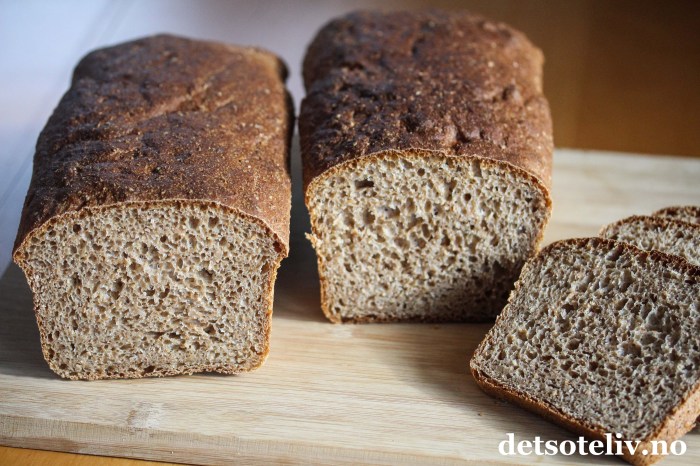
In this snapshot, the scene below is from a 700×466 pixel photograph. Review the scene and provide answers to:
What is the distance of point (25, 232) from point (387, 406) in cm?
142

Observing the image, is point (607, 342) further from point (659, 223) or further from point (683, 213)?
point (683, 213)

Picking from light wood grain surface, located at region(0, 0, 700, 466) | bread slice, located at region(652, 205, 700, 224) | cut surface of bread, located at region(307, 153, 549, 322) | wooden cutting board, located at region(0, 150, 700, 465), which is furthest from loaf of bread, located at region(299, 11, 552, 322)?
bread slice, located at region(652, 205, 700, 224)

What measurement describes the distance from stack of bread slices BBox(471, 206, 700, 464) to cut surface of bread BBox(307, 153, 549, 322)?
0.22m

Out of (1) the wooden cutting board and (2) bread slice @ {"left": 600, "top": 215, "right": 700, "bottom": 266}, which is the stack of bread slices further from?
(1) the wooden cutting board

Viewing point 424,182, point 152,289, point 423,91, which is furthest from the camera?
point 423,91

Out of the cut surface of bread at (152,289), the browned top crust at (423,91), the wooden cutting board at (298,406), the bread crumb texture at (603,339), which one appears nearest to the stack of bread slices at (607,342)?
the bread crumb texture at (603,339)

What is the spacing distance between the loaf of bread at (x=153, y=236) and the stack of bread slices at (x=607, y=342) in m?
0.94

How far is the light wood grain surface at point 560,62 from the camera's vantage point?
4789 millimetres

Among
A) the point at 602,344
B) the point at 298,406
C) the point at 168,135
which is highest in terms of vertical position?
the point at 168,135

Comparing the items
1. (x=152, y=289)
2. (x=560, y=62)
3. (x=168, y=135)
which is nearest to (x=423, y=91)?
(x=168, y=135)

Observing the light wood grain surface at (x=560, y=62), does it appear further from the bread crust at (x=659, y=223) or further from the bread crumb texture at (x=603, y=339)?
the bread crust at (x=659, y=223)

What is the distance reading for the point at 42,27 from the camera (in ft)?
18.3

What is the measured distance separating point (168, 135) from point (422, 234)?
106 cm

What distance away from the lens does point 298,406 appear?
11.4 feet
